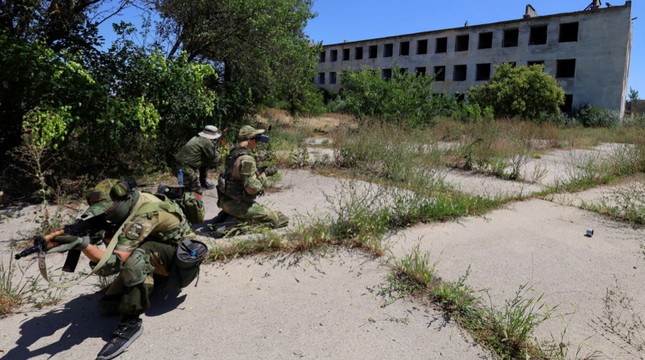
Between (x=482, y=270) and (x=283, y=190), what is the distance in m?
3.79

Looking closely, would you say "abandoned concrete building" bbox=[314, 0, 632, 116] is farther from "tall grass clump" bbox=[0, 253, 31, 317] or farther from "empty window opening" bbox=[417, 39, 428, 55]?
"tall grass clump" bbox=[0, 253, 31, 317]

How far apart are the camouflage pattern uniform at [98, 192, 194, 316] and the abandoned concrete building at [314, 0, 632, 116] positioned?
2476 centimetres

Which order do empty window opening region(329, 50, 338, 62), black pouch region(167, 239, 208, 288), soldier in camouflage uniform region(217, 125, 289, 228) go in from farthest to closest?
empty window opening region(329, 50, 338, 62) < soldier in camouflage uniform region(217, 125, 289, 228) < black pouch region(167, 239, 208, 288)

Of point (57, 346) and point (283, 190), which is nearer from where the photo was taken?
point (57, 346)

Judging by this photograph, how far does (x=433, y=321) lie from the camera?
3012mm

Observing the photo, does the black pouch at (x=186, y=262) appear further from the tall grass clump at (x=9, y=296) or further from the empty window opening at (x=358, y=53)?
the empty window opening at (x=358, y=53)

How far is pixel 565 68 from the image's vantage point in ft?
107

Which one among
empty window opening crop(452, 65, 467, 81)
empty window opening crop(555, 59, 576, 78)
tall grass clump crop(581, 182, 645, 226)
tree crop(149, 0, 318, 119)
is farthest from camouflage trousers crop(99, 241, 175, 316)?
empty window opening crop(452, 65, 467, 81)

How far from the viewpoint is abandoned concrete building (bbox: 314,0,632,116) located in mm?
28938

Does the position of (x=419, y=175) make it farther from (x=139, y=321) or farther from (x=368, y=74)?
(x=368, y=74)

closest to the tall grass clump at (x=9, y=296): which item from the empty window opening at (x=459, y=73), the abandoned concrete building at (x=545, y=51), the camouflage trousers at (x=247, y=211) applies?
the camouflage trousers at (x=247, y=211)

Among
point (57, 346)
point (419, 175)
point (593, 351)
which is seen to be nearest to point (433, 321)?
point (593, 351)

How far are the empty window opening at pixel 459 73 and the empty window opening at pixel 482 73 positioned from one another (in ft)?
5.34

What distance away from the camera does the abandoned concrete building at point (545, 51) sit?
1139 inches
